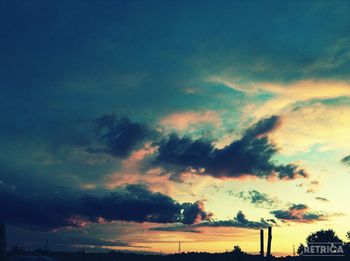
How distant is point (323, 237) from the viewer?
3263 inches

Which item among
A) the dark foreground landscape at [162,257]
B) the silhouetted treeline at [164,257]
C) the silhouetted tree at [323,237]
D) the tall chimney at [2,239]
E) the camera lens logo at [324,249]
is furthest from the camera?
the silhouetted tree at [323,237]

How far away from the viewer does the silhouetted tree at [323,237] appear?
81312mm

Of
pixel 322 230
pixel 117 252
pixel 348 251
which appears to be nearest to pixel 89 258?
pixel 117 252

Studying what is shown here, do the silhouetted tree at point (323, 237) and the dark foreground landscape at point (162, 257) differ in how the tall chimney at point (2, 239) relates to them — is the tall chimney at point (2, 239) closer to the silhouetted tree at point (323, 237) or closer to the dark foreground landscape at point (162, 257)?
the dark foreground landscape at point (162, 257)

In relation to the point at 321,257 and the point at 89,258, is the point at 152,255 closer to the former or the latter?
the point at 89,258

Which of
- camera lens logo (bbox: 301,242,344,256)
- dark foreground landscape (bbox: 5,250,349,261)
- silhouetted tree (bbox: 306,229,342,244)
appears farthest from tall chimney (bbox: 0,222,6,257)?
silhouetted tree (bbox: 306,229,342,244)

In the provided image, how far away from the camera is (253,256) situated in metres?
66.7

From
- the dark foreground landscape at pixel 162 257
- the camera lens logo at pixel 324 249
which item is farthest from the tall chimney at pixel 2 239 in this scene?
the camera lens logo at pixel 324 249

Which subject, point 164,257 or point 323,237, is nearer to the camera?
point 164,257

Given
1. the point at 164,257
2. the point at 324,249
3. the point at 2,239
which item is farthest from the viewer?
the point at 324,249

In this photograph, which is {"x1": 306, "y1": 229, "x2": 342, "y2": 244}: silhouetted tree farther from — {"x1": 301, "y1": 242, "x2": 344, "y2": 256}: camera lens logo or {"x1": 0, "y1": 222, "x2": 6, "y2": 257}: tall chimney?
{"x1": 0, "y1": 222, "x2": 6, "y2": 257}: tall chimney

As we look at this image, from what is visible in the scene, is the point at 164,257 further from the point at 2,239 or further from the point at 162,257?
the point at 2,239

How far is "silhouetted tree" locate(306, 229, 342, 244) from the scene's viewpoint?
81312 millimetres

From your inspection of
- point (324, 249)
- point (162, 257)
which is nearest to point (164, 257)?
point (162, 257)
